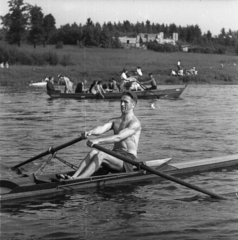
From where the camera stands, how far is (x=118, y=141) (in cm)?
989

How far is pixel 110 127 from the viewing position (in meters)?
10.1

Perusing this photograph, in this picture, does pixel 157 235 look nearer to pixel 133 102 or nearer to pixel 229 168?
pixel 133 102

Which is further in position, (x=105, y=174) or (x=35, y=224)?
(x=105, y=174)

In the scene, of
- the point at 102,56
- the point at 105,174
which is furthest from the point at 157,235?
the point at 102,56

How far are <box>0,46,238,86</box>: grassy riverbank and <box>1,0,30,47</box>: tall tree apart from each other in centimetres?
554

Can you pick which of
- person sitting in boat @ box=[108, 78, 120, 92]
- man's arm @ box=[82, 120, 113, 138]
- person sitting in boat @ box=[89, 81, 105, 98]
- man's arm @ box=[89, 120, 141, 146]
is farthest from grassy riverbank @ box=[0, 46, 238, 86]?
man's arm @ box=[89, 120, 141, 146]

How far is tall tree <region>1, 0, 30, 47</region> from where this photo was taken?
7194cm

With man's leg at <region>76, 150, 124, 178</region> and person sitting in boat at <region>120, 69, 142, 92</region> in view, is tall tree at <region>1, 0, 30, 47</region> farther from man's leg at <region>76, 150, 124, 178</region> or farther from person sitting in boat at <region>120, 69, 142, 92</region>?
man's leg at <region>76, 150, 124, 178</region>

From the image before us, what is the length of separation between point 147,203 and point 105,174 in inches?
43.1

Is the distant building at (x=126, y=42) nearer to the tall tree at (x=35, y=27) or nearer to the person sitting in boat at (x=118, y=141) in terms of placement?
the tall tree at (x=35, y=27)

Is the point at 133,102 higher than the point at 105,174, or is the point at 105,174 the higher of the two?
the point at 133,102

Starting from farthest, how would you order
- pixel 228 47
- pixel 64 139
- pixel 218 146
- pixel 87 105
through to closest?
pixel 228 47 < pixel 87 105 < pixel 64 139 < pixel 218 146

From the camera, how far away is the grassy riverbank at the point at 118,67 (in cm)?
5044

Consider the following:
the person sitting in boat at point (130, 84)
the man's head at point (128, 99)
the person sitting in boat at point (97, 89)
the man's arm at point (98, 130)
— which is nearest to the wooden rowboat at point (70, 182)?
the man's arm at point (98, 130)
